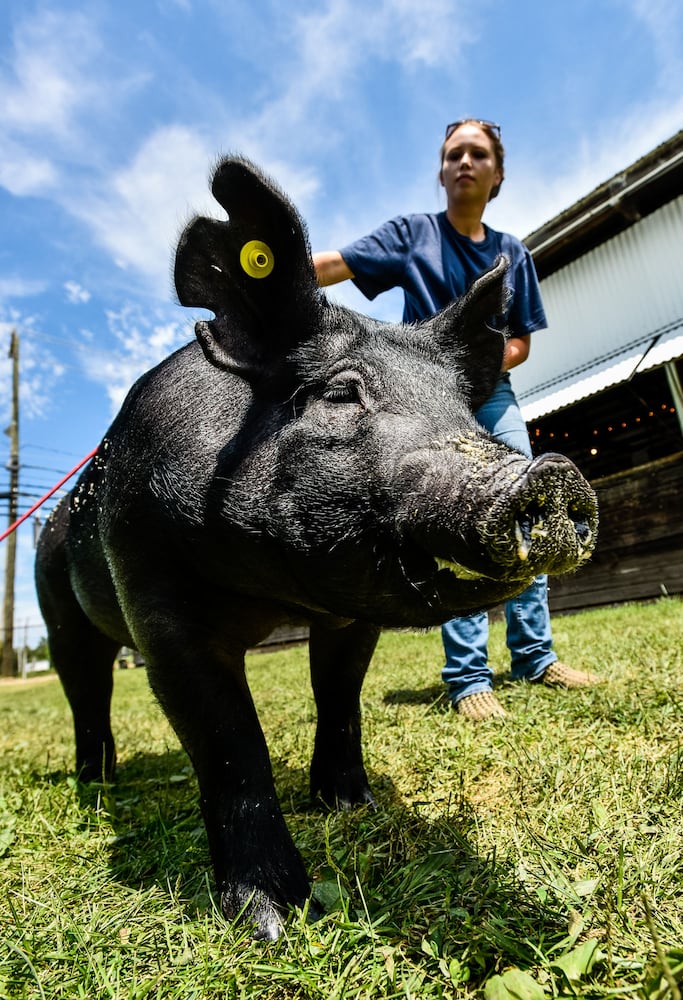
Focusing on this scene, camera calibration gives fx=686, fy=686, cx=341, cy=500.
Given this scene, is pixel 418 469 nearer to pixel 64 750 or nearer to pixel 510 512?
pixel 510 512

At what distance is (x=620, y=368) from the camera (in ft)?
33.9

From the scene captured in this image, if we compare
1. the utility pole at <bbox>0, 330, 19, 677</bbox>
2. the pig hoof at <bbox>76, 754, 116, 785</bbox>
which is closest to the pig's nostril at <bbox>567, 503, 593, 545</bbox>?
the pig hoof at <bbox>76, 754, 116, 785</bbox>

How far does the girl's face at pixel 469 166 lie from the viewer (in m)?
3.72

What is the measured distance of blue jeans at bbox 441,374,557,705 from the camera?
150 inches

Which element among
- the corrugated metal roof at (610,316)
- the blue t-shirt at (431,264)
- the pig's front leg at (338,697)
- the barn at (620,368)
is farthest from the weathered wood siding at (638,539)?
the pig's front leg at (338,697)

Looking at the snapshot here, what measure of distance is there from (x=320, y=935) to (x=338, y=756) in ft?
3.21

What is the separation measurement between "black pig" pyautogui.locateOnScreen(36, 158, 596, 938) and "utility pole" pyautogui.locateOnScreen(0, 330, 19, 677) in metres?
22.6

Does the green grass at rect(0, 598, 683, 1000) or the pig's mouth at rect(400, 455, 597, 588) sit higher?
the pig's mouth at rect(400, 455, 597, 588)

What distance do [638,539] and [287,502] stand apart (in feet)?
31.1

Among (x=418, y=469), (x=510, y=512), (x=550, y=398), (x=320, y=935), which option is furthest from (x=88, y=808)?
(x=550, y=398)

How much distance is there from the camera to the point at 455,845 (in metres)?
1.94

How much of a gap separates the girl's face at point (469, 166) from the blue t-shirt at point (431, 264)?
0.16 metres

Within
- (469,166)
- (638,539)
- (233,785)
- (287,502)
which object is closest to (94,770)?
(233,785)

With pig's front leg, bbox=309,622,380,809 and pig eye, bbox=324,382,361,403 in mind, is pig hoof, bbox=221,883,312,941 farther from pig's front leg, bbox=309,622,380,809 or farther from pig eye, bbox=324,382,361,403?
pig eye, bbox=324,382,361,403
